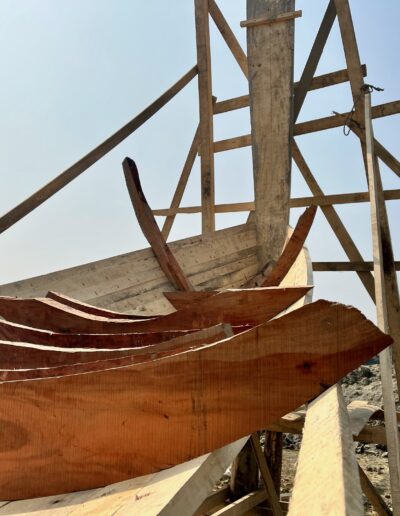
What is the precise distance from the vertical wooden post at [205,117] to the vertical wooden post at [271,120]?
1.19 metres

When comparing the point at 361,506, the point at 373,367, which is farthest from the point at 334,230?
the point at 373,367

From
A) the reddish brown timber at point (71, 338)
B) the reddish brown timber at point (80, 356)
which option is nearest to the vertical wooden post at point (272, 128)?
the reddish brown timber at point (71, 338)

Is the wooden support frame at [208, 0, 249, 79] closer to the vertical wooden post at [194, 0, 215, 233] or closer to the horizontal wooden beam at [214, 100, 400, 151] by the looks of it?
the vertical wooden post at [194, 0, 215, 233]

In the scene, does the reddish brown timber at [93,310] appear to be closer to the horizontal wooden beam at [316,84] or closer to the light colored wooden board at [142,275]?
the light colored wooden board at [142,275]

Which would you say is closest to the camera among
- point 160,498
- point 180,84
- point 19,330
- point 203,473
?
point 160,498

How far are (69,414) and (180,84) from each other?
509 cm

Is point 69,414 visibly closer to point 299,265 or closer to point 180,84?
point 299,265

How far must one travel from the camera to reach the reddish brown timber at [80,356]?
→ 4.79 ft

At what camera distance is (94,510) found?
112 cm

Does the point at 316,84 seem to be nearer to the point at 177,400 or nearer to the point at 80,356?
the point at 80,356

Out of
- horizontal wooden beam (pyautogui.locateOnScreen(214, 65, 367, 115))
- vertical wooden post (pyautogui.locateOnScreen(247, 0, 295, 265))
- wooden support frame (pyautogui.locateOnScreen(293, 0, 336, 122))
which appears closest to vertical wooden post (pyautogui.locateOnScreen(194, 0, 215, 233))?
horizontal wooden beam (pyautogui.locateOnScreen(214, 65, 367, 115))

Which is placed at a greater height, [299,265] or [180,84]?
[180,84]

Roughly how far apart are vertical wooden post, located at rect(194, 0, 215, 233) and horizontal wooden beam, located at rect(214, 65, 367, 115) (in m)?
0.59

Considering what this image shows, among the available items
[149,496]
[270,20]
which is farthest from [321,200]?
[149,496]
